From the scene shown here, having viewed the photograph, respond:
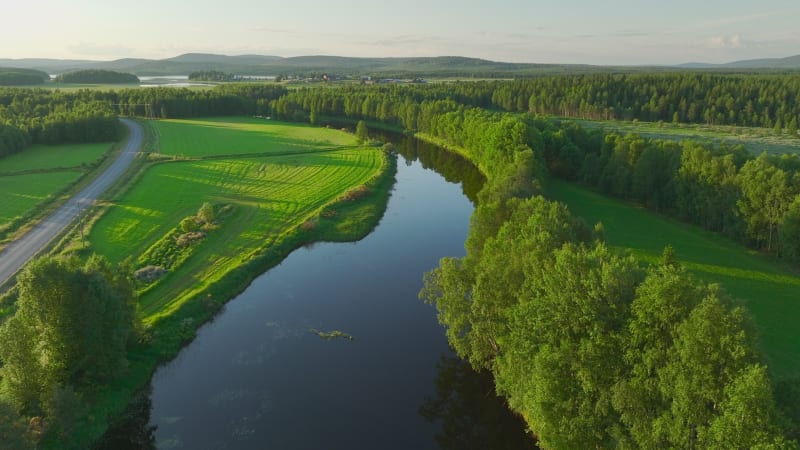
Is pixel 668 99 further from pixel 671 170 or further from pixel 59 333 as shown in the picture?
pixel 59 333

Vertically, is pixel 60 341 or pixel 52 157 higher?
pixel 60 341

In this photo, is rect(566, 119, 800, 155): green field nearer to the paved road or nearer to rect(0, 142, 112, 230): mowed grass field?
the paved road

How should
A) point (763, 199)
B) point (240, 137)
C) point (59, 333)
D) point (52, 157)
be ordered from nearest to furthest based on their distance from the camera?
point (59, 333) → point (763, 199) → point (52, 157) → point (240, 137)

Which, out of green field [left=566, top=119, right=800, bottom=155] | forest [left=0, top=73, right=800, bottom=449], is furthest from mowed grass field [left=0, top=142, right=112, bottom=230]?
green field [left=566, top=119, right=800, bottom=155]

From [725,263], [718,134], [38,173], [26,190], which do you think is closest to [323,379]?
[725,263]

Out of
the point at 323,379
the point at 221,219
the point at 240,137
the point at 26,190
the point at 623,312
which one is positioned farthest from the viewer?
the point at 240,137

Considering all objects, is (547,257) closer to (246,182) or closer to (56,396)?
(56,396)

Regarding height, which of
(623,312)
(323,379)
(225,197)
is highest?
(623,312)
